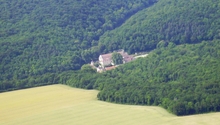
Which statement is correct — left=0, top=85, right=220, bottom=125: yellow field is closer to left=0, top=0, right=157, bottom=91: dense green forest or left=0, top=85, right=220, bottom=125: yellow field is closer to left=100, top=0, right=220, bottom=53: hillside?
left=0, top=0, right=157, bottom=91: dense green forest

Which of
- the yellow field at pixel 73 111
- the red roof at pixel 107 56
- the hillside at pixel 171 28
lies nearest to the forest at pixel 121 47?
the hillside at pixel 171 28

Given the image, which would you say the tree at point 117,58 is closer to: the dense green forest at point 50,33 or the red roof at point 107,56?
the red roof at point 107,56

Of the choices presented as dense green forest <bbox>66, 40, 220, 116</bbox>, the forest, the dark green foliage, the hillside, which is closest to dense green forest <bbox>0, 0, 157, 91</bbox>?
the forest

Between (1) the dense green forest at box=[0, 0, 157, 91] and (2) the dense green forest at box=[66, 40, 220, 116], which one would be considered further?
(1) the dense green forest at box=[0, 0, 157, 91]

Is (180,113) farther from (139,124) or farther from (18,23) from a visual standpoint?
(18,23)

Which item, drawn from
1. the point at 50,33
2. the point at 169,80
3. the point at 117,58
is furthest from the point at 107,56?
the point at 169,80

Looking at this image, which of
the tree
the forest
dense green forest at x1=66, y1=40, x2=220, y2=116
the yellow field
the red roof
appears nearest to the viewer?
the yellow field

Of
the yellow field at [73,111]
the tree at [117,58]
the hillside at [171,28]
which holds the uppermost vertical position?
the hillside at [171,28]

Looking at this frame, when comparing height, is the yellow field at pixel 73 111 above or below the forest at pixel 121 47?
below
